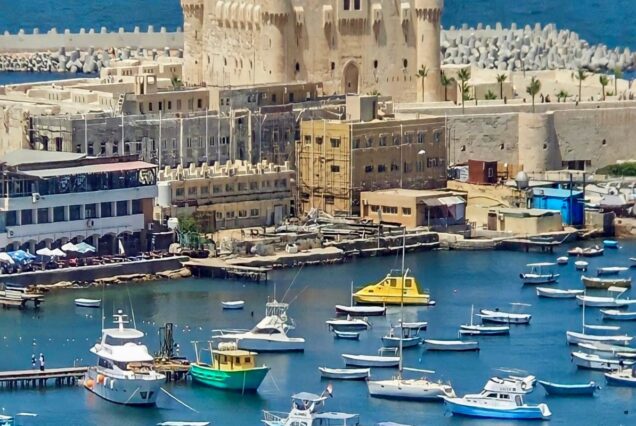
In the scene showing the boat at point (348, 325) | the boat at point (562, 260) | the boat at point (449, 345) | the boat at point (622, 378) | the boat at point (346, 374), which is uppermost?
the boat at point (562, 260)

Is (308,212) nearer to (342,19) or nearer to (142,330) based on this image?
(342,19)

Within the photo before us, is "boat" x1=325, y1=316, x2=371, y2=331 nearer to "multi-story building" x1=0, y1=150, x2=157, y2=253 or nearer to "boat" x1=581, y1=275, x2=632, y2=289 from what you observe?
"boat" x1=581, y1=275, x2=632, y2=289

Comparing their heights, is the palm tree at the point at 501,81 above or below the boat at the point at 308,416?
above

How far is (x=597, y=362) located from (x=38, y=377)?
1234cm

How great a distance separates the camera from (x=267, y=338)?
81.3 meters

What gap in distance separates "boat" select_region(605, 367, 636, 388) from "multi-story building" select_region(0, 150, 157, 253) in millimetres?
17633

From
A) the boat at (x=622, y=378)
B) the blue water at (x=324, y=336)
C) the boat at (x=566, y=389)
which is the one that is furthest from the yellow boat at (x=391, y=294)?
the boat at (x=566, y=389)

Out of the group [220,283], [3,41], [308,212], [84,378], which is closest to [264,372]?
[84,378]

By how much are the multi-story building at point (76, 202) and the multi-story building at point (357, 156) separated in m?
8.32

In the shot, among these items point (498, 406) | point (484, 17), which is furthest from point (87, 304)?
point (484, 17)

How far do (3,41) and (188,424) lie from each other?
9043 cm

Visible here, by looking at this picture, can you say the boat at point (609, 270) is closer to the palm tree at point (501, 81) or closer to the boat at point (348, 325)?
the boat at point (348, 325)

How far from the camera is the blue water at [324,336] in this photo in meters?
75.2

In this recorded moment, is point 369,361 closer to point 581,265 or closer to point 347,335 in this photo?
point 347,335
